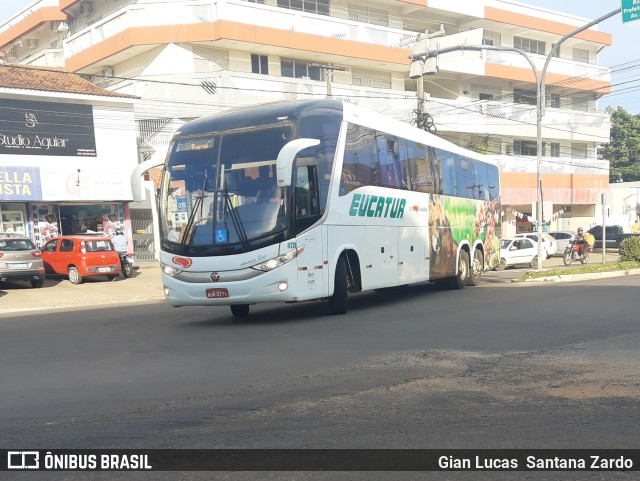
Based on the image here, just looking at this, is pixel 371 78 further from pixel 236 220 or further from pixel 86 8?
pixel 236 220

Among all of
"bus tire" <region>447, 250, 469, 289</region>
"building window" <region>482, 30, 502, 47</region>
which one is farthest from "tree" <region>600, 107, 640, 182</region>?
"bus tire" <region>447, 250, 469, 289</region>

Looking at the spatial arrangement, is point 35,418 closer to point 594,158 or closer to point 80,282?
point 80,282

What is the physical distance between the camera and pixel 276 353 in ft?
28.3

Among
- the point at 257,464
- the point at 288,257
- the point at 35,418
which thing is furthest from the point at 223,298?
the point at 257,464

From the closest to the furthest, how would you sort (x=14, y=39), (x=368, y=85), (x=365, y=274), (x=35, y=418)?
(x=35, y=418) → (x=365, y=274) → (x=368, y=85) → (x=14, y=39)

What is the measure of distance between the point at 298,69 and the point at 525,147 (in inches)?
759

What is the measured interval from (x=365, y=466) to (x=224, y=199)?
7158 mm

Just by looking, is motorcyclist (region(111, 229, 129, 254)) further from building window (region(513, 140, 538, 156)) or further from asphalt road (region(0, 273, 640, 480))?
building window (region(513, 140, 538, 156))

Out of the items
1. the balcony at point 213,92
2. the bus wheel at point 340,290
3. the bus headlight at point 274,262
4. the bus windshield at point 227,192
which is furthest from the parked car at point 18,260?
the bus headlight at point 274,262

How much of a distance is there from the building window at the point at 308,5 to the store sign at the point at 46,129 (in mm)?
14212

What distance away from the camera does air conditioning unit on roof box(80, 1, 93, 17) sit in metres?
37.1

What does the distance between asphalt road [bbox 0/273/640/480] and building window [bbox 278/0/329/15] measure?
26.2 metres

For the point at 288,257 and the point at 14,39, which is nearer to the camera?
the point at 288,257

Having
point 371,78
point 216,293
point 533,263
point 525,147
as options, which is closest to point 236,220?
point 216,293
